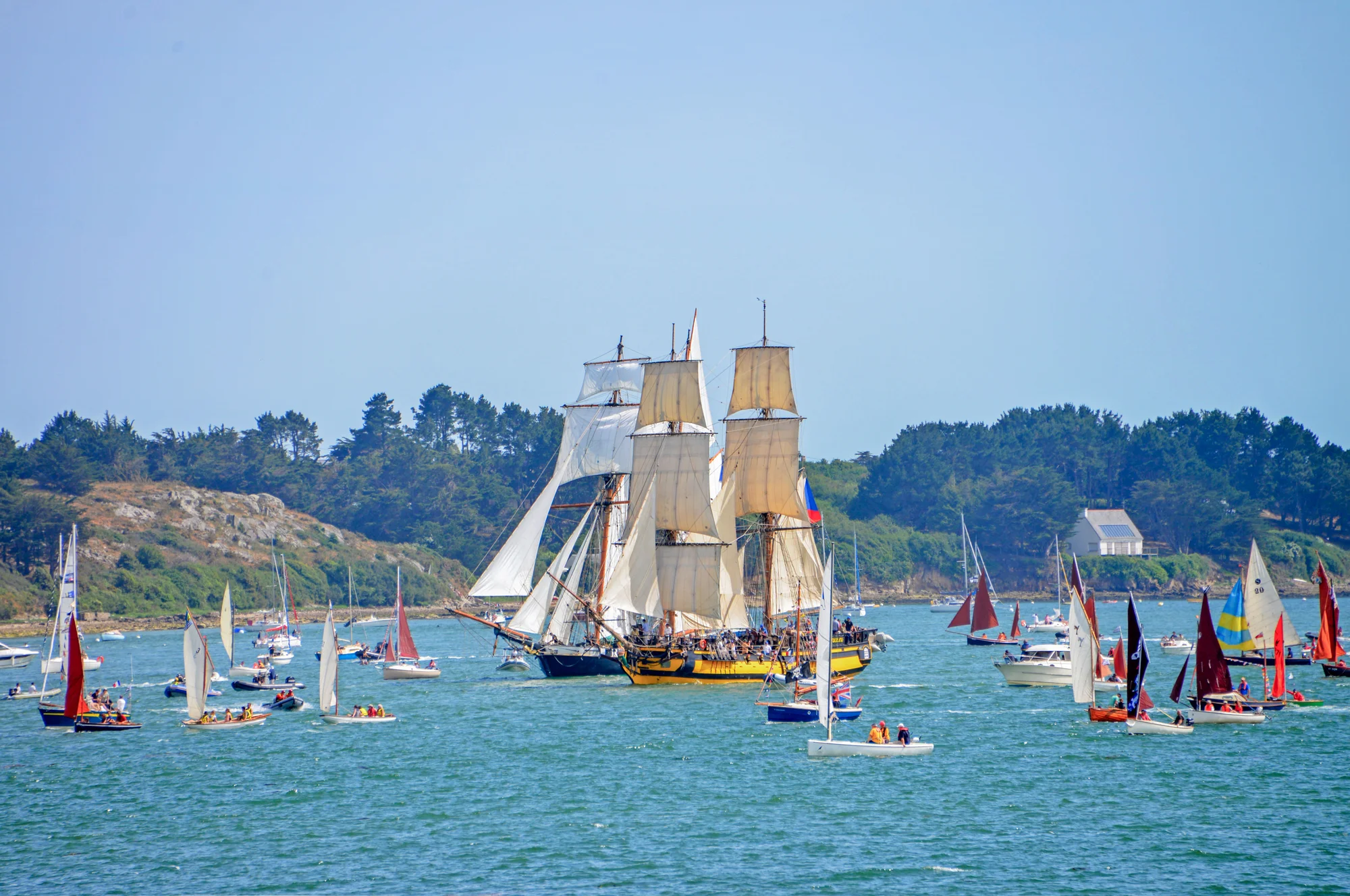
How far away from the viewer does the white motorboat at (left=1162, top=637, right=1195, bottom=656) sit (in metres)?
118

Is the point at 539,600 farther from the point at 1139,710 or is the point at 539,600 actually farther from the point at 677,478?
the point at 1139,710

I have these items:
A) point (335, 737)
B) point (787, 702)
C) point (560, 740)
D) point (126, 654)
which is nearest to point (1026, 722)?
point (787, 702)

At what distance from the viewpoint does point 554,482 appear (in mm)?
102812

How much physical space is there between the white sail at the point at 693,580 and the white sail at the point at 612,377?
21.4m

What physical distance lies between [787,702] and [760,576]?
32.1 meters

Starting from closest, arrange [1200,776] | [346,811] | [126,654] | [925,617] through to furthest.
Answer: [346,811], [1200,776], [126,654], [925,617]

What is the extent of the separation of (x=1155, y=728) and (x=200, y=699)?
1775 inches

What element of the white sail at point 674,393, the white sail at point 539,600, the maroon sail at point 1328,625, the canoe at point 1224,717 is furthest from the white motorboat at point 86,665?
the maroon sail at point 1328,625

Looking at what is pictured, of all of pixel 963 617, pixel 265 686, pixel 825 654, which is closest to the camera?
pixel 825 654

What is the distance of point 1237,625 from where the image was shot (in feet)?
236

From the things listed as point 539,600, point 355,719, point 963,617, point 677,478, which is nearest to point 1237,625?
point 677,478

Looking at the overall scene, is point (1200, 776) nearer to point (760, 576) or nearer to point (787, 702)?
point (787, 702)

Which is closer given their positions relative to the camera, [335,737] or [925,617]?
[335,737]

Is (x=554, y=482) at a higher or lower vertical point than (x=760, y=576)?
higher
